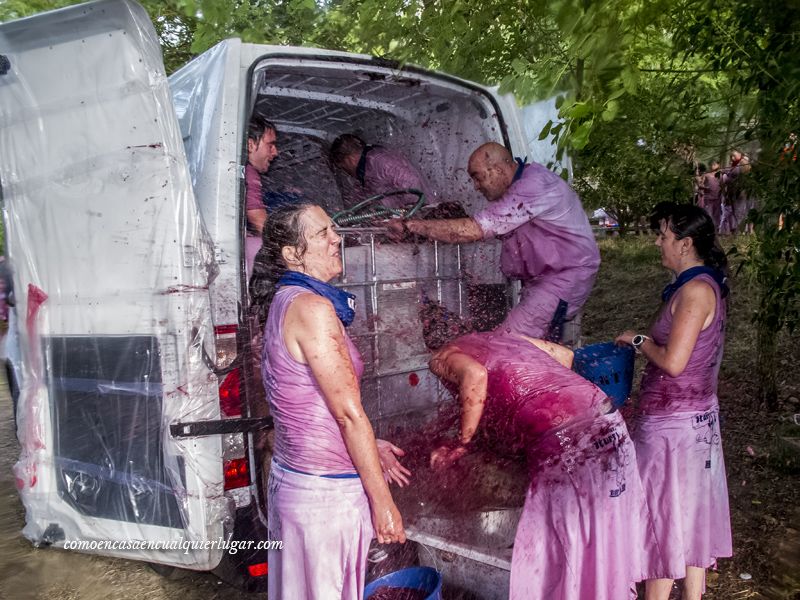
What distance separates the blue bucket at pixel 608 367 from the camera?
126 inches

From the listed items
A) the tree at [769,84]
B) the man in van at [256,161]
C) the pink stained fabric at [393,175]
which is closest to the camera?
the tree at [769,84]

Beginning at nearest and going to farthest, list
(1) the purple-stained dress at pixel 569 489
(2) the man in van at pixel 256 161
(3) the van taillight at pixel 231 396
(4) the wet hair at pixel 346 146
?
(1) the purple-stained dress at pixel 569 489 < (3) the van taillight at pixel 231 396 < (2) the man in van at pixel 256 161 < (4) the wet hair at pixel 346 146

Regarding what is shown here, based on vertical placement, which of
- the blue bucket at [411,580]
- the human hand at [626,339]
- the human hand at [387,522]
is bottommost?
the blue bucket at [411,580]

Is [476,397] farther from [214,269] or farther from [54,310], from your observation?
[54,310]

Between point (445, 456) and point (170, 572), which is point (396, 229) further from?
point (170, 572)

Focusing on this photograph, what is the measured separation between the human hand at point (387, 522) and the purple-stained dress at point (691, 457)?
1.21m

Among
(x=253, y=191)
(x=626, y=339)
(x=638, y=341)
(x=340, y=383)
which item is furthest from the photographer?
(x=253, y=191)

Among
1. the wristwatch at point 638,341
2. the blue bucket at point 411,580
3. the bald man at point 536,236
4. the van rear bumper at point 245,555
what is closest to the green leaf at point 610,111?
the wristwatch at point 638,341

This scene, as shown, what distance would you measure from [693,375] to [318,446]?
163 cm

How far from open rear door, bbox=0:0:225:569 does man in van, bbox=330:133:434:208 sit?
186cm

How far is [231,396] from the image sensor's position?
8.41 feet

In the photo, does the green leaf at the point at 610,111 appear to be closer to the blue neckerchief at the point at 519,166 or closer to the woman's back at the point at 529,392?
the woman's back at the point at 529,392

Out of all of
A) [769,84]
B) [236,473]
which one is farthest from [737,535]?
[236,473]

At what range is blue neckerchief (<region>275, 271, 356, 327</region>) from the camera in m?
2.09
